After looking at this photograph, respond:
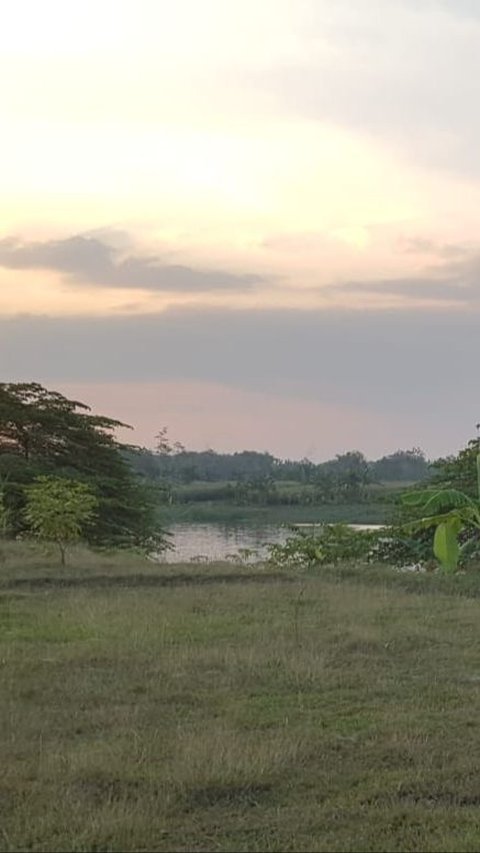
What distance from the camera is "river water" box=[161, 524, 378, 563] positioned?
1896 cm

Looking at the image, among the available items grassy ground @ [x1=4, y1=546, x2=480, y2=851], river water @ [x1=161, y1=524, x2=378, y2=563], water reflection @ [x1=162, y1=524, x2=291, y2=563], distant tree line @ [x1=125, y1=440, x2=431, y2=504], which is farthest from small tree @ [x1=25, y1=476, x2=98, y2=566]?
distant tree line @ [x1=125, y1=440, x2=431, y2=504]

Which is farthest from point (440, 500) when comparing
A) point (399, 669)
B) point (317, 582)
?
point (317, 582)

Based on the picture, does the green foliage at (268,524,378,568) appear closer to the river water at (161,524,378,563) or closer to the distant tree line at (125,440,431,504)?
the river water at (161,524,378,563)

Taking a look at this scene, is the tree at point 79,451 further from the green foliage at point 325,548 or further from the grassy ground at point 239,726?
the grassy ground at point 239,726

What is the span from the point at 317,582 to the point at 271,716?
23.5ft

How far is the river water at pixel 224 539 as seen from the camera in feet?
62.2

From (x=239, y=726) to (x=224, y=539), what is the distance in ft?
75.8

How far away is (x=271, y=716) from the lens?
5449 millimetres

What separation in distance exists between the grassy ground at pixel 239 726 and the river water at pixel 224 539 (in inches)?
289

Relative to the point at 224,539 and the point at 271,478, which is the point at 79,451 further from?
the point at 271,478

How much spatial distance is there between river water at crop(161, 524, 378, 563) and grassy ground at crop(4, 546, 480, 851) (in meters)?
7.35

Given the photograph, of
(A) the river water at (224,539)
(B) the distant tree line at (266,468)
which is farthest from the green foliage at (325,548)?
(B) the distant tree line at (266,468)

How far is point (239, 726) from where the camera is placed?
17.2 feet

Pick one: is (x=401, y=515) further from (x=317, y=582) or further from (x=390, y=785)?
(x=390, y=785)
